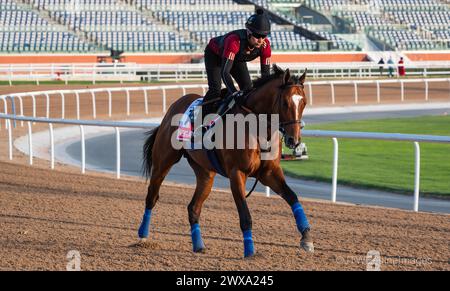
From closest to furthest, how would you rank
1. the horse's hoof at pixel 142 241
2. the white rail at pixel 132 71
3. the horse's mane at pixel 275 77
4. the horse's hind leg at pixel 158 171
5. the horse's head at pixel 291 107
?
1. the horse's head at pixel 291 107
2. the horse's mane at pixel 275 77
3. the horse's hoof at pixel 142 241
4. the horse's hind leg at pixel 158 171
5. the white rail at pixel 132 71

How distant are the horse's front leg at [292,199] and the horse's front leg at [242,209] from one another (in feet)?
0.81

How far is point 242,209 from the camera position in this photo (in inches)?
297

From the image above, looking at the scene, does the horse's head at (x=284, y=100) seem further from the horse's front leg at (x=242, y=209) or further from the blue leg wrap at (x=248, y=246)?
the blue leg wrap at (x=248, y=246)

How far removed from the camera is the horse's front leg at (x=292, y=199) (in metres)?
7.69

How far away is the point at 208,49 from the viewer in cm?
864

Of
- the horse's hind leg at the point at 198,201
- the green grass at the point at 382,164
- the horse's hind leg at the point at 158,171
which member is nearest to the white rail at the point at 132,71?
the green grass at the point at 382,164

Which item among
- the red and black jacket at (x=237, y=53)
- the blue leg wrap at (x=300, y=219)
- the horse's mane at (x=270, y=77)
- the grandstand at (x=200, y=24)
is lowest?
the grandstand at (x=200, y=24)

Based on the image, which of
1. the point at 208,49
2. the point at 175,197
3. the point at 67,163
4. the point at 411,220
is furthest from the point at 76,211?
the point at 67,163

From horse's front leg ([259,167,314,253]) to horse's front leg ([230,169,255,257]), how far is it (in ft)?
0.81

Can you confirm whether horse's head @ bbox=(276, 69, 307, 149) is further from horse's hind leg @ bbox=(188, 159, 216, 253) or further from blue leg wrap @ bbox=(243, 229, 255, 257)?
horse's hind leg @ bbox=(188, 159, 216, 253)

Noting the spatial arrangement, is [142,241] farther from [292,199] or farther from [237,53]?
[237,53]

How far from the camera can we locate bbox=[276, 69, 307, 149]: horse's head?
284 inches

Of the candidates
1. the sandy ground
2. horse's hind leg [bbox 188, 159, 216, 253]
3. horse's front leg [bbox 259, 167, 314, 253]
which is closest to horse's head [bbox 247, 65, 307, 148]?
horse's front leg [bbox 259, 167, 314, 253]

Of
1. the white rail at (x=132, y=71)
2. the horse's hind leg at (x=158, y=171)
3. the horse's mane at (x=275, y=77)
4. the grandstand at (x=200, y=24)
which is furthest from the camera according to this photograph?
the grandstand at (x=200, y=24)
